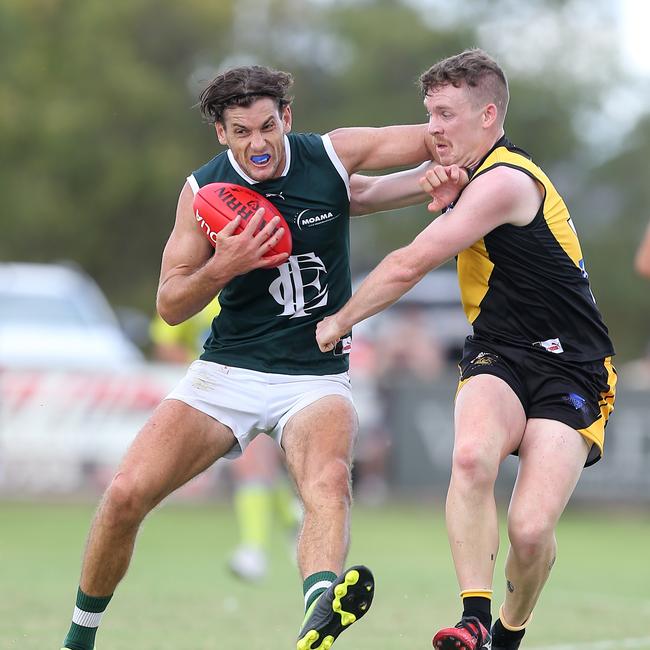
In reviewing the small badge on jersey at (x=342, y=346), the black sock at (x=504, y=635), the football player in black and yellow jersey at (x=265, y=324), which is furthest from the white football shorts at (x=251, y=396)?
the black sock at (x=504, y=635)

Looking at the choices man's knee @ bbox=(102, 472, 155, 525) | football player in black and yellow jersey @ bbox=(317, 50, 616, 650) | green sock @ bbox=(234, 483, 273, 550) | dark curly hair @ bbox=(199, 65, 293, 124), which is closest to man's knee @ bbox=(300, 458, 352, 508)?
football player in black and yellow jersey @ bbox=(317, 50, 616, 650)

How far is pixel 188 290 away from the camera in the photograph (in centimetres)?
590

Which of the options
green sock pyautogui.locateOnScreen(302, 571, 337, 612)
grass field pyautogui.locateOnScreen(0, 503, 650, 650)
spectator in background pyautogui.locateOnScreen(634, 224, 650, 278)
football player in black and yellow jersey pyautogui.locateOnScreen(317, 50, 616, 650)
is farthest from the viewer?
grass field pyautogui.locateOnScreen(0, 503, 650, 650)

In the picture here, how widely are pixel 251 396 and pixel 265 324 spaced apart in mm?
326

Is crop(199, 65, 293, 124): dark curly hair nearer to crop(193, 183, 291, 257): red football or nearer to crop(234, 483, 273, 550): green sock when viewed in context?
crop(193, 183, 291, 257): red football

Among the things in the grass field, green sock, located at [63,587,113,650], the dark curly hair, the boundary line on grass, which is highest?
the dark curly hair

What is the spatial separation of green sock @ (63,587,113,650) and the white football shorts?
2.89 ft

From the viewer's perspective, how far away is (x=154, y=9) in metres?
34.7

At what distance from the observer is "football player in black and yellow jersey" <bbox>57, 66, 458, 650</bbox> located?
5832mm

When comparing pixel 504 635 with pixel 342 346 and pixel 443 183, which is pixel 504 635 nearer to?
pixel 342 346

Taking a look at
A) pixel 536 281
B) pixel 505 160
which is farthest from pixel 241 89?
pixel 536 281

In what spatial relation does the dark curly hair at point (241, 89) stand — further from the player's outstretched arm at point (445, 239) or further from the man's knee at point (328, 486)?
the man's knee at point (328, 486)

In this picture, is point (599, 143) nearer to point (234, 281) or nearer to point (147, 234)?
point (147, 234)

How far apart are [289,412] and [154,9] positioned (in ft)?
98.4
